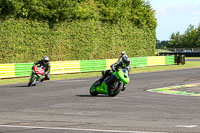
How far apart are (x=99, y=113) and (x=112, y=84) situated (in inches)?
176

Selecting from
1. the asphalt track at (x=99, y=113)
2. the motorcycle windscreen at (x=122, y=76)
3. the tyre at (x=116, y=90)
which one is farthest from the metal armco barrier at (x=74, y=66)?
the motorcycle windscreen at (x=122, y=76)

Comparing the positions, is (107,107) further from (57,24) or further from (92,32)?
(92,32)

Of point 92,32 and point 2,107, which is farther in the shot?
point 92,32

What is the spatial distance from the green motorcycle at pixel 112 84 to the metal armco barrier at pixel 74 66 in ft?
38.9

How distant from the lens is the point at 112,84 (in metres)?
15.4

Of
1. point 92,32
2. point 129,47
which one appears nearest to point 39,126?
point 92,32

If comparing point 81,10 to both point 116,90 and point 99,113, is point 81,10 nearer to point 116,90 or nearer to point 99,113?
point 116,90

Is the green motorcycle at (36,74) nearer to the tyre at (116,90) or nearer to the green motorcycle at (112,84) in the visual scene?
the green motorcycle at (112,84)

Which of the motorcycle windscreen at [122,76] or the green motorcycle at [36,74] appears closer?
the motorcycle windscreen at [122,76]

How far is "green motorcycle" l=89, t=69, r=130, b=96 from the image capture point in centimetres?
1485

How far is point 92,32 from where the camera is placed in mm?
38531

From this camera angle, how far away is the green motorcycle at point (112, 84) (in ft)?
48.7

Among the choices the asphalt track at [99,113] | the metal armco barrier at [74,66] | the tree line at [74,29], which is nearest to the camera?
the asphalt track at [99,113]

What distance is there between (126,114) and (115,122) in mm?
1383
